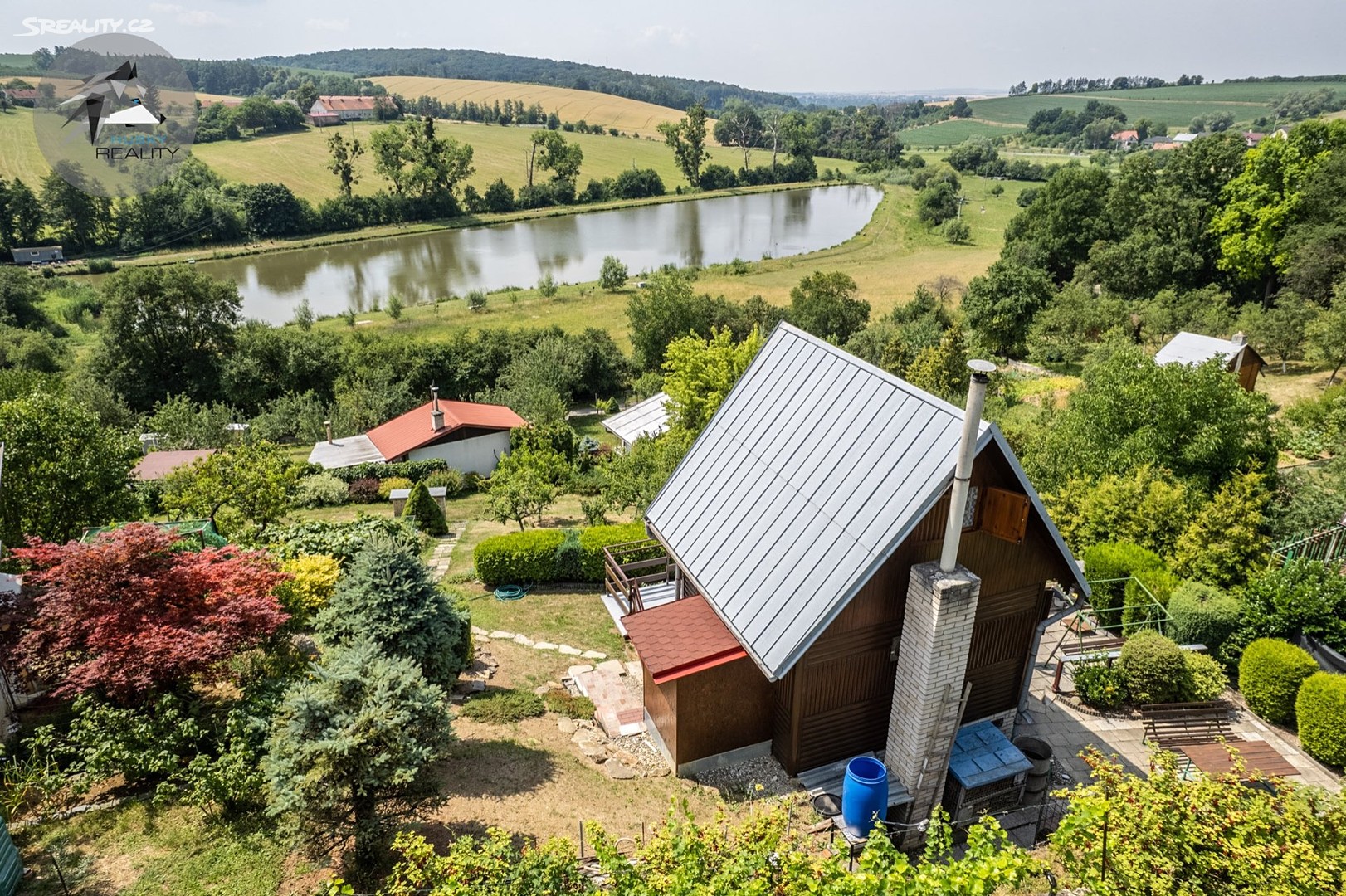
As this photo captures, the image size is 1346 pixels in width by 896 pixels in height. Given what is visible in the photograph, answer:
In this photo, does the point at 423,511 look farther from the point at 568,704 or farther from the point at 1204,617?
the point at 1204,617

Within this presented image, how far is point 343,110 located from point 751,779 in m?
150

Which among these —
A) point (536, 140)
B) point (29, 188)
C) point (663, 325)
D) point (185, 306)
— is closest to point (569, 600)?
point (663, 325)

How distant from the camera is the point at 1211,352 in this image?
2867 centimetres

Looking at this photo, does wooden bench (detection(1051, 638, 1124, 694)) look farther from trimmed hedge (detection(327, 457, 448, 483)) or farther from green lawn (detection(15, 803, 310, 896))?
trimmed hedge (detection(327, 457, 448, 483))

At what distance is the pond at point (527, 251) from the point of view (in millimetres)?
65812

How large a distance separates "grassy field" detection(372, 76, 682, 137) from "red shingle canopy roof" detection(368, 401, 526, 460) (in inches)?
5221

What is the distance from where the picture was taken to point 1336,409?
24797 millimetres

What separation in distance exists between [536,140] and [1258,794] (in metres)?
105

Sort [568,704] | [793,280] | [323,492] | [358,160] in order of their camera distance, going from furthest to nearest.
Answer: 1. [358,160]
2. [793,280]
3. [323,492]
4. [568,704]

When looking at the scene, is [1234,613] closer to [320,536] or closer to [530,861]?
[530,861]

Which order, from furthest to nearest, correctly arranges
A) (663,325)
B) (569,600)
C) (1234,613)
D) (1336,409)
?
(663,325), (1336,409), (569,600), (1234,613)

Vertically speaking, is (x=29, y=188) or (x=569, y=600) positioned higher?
(x=29, y=188)

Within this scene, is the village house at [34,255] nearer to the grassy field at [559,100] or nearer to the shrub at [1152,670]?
the shrub at [1152,670]

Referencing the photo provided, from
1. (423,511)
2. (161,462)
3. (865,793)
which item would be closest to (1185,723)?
(865,793)
